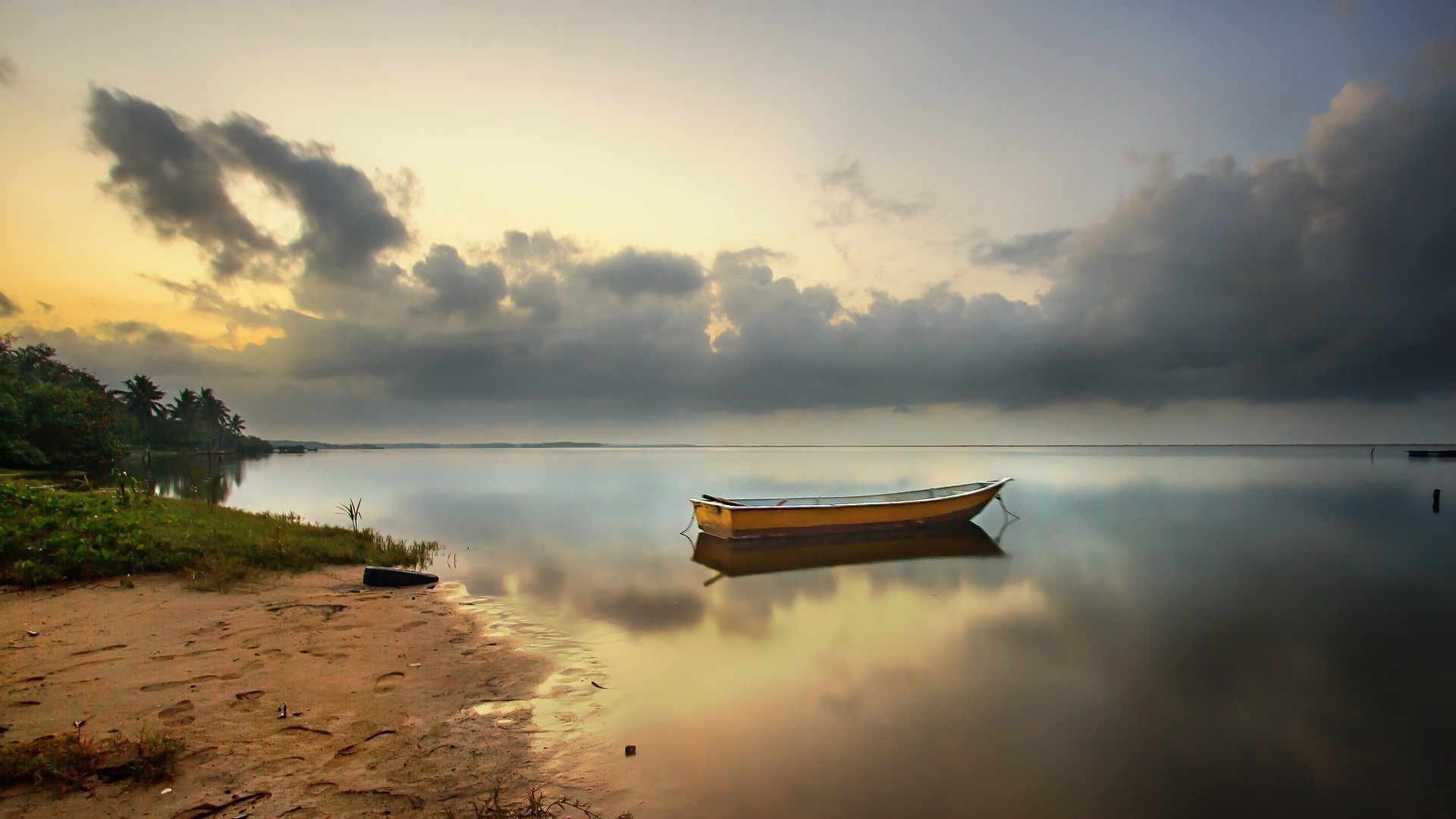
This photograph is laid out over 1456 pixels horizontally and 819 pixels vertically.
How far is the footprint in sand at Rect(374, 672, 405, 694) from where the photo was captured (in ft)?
24.6

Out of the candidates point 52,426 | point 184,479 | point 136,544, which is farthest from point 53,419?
point 136,544

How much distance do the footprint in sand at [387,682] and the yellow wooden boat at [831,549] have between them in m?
11.0

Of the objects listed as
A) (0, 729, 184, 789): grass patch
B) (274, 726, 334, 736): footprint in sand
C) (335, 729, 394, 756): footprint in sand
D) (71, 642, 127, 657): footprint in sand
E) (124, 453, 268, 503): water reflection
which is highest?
(0, 729, 184, 789): grass patch

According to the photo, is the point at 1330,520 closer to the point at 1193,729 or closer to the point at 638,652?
the point at 1193,729

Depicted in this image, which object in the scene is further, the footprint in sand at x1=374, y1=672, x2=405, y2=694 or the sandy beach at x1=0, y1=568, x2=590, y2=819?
the footprint in sand at x1=374, y1=672, x2=405, y2=694

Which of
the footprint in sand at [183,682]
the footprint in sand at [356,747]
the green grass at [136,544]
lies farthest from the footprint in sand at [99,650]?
the footprint in sand at [356,747]

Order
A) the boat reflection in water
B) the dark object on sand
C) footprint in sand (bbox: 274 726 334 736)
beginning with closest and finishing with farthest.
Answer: footprint in sand (bbox: 274 726 334 736) < the dark object on sand < the boat reflection in water

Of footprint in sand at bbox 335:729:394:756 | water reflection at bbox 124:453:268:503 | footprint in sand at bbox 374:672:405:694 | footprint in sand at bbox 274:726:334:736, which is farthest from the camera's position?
water reflection at bbox 124:453:268:503

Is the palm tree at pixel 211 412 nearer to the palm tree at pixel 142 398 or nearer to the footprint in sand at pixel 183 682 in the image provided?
the palm tree at pixel 142 398

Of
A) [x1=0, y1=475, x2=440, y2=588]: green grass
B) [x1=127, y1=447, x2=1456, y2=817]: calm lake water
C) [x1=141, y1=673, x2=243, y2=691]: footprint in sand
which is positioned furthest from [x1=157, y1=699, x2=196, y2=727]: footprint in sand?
[x1=0, y1=475, x2=440, y2=588]: green grass

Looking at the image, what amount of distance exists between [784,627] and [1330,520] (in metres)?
33.2

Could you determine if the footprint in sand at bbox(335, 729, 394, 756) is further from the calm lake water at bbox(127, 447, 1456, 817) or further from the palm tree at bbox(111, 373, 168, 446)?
the palm tree at bbox(111, 373, 168, 446)

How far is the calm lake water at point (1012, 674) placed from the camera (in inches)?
265

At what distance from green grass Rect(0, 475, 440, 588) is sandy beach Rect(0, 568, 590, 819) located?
57 centimetres
